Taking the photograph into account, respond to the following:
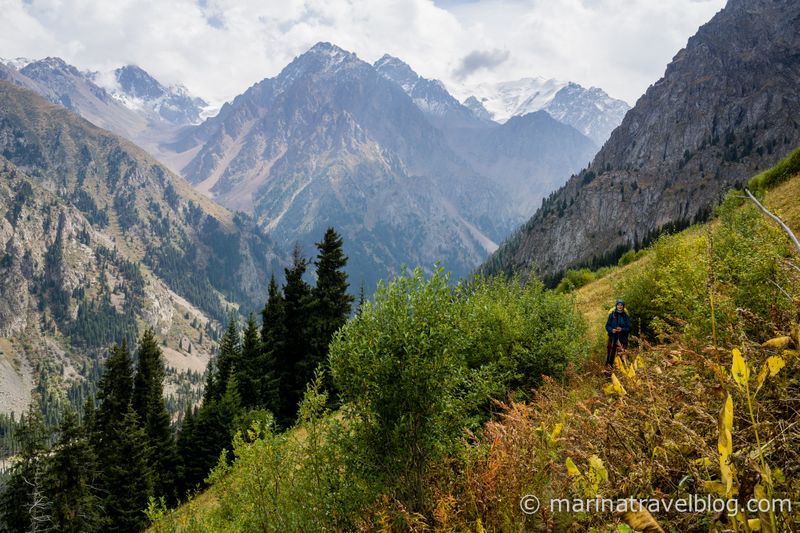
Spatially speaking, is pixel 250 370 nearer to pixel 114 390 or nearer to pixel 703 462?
pixel 114 390

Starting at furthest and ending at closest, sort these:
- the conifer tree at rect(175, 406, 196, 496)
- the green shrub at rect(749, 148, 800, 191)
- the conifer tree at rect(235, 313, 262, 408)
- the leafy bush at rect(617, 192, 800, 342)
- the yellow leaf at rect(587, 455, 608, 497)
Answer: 1. the conifer tree at rect(175, 406, 196, 496)
2. the conifer tree at rect(235, 313, 262, 408)
3. the green shrub at rect(749, 148, 800, 191)
4. the leafy bush at rect(617, 192, 800, 342)
5. the yellow leaf at rect(587, 455, 608, 497)

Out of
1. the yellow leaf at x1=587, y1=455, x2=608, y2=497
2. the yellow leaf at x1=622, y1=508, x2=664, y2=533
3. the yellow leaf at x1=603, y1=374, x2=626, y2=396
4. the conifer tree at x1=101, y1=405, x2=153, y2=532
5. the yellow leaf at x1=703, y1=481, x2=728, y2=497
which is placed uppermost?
the yellow leaf at x1=603, y1=374, x2=626, y2=396

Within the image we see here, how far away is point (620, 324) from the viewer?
14.3 metres

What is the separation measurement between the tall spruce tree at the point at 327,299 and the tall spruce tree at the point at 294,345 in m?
0.90

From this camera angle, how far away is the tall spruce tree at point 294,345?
39.9 m

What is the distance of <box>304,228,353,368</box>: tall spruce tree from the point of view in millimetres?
39031

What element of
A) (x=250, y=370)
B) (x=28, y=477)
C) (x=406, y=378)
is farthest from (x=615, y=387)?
(x=28, y=477)

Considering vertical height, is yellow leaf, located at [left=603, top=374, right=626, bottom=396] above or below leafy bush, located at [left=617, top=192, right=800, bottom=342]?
below

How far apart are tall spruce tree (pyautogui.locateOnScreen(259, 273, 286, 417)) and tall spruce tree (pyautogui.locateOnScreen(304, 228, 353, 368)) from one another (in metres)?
3.73

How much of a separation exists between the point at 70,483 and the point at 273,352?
792 inches

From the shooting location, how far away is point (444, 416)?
30.8 ft

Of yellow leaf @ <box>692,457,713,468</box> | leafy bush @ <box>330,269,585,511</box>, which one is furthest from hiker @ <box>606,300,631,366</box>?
yellow leaf @ <box>692,457,713,468</box>

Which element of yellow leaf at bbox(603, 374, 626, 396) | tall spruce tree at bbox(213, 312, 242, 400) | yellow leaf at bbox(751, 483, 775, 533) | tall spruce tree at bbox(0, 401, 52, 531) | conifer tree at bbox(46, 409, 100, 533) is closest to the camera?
yellow leaf at bbox(751, 483, 775, 533)

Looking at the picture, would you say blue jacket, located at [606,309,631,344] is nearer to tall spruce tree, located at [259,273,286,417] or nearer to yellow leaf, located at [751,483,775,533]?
yellow leaf, located at [751,483,775,533]
